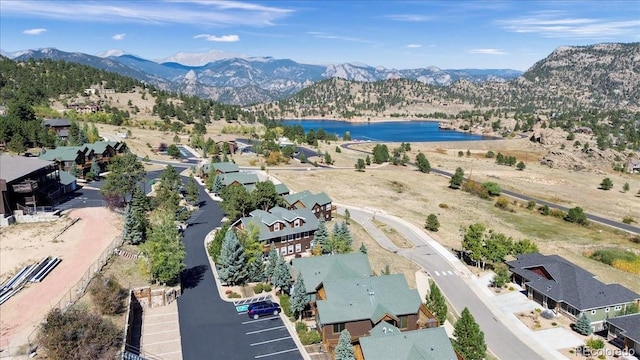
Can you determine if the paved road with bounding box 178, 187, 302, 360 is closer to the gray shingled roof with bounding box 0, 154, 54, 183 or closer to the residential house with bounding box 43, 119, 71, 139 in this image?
the gray shingled roof with bounding box 0, 154, 54, 183

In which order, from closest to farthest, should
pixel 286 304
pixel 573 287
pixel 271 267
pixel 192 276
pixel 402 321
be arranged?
pixel 402 321 < pixel 286 304 < pixel 271 267 < pixel 573 287 < pixel 192 276

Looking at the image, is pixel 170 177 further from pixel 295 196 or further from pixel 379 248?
pixel 379 248

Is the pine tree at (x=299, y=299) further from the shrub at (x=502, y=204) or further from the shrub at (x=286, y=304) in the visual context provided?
the shrub at (x=502, y=204)

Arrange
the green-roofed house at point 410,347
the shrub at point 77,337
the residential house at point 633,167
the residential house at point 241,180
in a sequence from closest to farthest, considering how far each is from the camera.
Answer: the shrub at point 77,337
the green-roofed house at point 410,347
the residential house at point 241,180
the residential house at point 633,167

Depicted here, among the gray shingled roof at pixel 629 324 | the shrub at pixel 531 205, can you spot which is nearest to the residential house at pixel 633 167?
the shrub at pixel 531 205

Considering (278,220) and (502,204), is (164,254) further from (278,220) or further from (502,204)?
(502,204)

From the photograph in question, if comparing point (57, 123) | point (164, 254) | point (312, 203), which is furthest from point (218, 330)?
point (57, 123)
